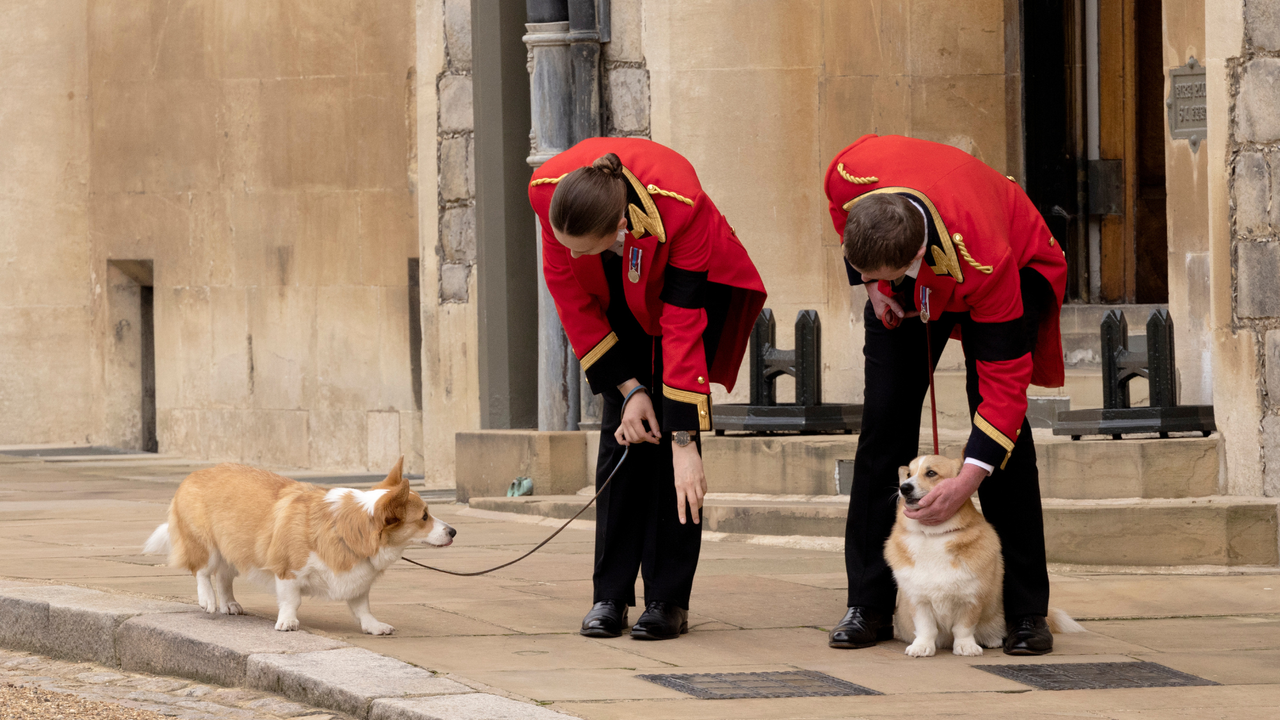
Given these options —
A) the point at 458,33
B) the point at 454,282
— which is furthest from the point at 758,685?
the point at 458,33

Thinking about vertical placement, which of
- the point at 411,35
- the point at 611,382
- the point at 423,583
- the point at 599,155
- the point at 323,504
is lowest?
the point at 423,583

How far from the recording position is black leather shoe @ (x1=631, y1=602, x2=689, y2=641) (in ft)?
15.7

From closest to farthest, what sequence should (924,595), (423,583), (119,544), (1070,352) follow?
(924,595) < (423,583) < (119,544) < (1070,352)

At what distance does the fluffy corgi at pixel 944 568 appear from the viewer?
4.48 meters

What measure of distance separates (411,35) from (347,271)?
1786mm

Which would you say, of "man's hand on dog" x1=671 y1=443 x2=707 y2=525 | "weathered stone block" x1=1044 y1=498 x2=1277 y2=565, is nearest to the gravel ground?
"man's hand on dog" x1=671 y1=443 x2=707 y2=525

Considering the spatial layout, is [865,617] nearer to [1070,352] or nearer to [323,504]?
[323,504]

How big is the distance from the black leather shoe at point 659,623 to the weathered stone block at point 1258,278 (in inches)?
114

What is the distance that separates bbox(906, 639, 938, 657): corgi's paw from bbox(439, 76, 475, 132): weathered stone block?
243 inches

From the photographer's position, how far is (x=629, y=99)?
8.95 metres

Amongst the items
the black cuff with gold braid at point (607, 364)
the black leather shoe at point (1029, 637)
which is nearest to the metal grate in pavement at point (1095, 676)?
the black leather shoe at point (1029, 637)

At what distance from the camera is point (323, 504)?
483 centimetres

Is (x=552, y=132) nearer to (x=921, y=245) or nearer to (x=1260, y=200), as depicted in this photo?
(x=1260, y=200)

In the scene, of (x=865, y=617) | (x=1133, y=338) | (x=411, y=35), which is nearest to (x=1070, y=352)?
(x=1133, y=338)
